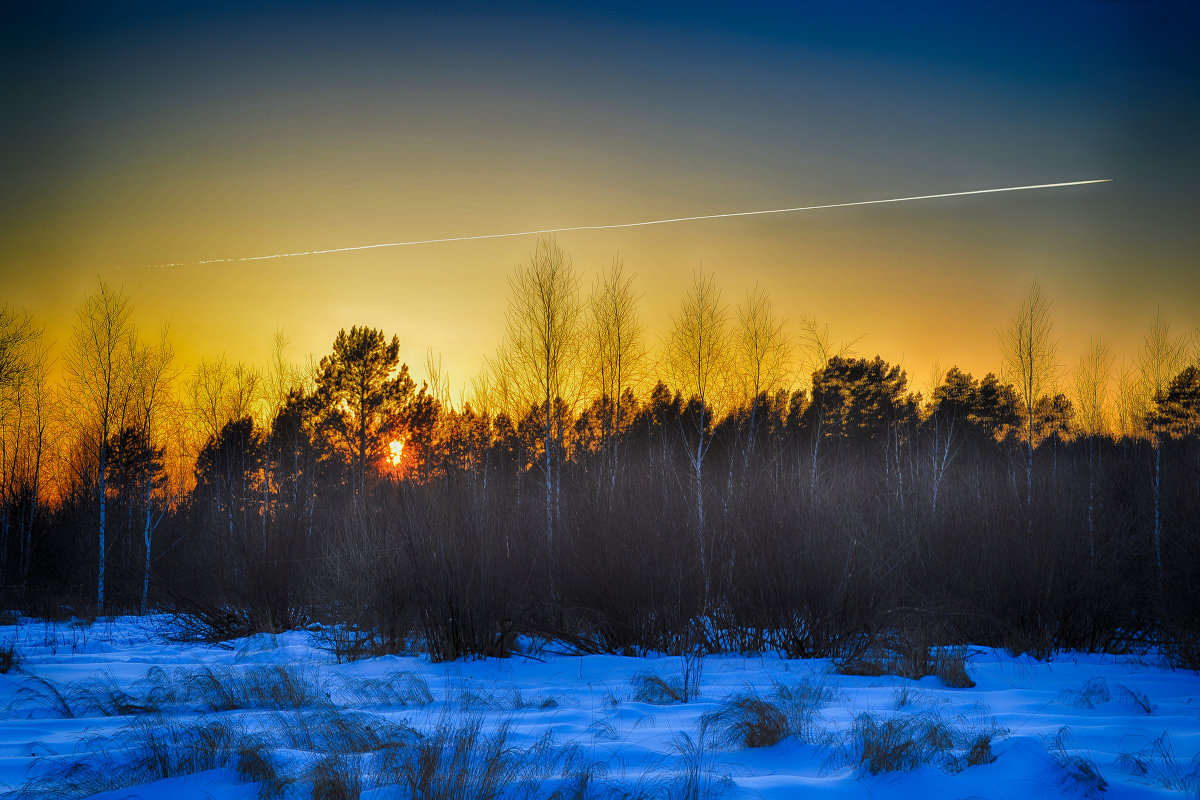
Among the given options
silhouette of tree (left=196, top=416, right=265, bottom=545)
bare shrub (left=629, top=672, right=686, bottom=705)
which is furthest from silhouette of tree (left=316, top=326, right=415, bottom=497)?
bare shrub (left=629, top=672, right=686, bottom=705)

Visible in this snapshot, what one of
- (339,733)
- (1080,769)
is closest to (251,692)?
(339,733)

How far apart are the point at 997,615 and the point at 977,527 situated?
112 cm

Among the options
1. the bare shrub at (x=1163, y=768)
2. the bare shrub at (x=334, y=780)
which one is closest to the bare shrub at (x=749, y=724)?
the bare shrub at (x=1163, y=768)

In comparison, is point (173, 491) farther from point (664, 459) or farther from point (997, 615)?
point (997, 615)

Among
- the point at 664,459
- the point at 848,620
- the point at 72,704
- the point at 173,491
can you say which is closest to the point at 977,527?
the point at 848,620

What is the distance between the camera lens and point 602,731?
416 cm

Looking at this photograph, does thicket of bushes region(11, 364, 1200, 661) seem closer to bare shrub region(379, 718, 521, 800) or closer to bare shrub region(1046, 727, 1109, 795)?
bare shrub region(379, 718, 521, 800)

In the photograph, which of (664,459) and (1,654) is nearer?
(1,654)

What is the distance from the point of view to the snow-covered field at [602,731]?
3.04 metres

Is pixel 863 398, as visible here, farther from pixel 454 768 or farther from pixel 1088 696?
pixel 454 768

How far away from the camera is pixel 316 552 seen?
35.8 feet

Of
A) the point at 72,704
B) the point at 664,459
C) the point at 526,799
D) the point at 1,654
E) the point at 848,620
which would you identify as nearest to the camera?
the point at 526,799

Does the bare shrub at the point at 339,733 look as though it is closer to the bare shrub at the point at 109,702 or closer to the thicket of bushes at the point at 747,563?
the bare shrub at the point at 109,702

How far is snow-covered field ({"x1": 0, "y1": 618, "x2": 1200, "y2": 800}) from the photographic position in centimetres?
304
